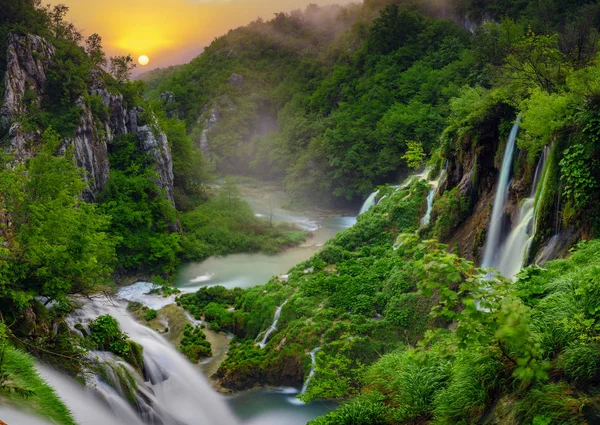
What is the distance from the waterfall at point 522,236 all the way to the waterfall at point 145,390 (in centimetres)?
993

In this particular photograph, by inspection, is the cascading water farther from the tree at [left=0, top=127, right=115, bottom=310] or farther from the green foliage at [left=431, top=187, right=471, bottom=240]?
the tree at [left=0, top=127, right=115, bottom=310]

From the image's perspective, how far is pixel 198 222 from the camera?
119ft

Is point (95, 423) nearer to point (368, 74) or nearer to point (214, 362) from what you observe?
point (214, 362)

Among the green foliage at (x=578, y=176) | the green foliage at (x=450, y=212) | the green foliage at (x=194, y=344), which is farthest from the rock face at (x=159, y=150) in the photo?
the green foliage at (x=578, y=176)

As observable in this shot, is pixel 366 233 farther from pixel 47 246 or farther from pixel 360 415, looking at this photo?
pixel 360 415

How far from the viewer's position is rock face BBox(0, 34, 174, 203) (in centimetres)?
2598

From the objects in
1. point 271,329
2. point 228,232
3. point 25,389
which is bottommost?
point 271,329

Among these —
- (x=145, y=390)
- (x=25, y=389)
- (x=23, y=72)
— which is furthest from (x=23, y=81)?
(x=25, y=389)

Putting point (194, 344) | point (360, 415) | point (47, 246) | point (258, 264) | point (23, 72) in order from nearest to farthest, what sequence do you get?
point (360, 415), point (47, 246), point (194, 344), point (23, 72), point (258, 264)

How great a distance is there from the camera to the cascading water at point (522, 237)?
11594 millimetres

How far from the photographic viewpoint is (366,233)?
71.7 feet

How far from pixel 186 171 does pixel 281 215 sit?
33.6 feet

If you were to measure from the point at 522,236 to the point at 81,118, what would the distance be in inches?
1094

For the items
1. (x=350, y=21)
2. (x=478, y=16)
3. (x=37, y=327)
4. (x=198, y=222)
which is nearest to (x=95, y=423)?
(x=37, y=327)
